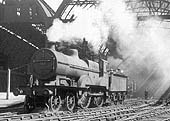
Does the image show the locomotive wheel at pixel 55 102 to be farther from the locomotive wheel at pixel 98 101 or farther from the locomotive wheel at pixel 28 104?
the locomotive wheel at pixel 98 101

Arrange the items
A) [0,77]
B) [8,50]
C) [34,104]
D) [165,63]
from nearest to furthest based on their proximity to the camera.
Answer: [34,104] → [0,77] → [8,50] → [165,63]

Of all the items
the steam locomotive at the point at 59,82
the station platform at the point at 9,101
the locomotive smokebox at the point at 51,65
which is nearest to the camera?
the steam locomotive at the point at 59,82

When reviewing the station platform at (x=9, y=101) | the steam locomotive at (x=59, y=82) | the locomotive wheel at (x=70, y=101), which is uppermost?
the steam locomotive at (x=59, y=82)

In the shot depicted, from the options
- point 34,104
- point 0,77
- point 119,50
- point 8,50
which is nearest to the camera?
point 34,104

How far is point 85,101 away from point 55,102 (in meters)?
2.74

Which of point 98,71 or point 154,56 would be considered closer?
point 98,71

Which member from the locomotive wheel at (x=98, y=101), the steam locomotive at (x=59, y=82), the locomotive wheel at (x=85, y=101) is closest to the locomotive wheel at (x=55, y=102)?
the steam locomotive at (x=59, y=82)

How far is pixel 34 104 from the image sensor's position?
1436 cm

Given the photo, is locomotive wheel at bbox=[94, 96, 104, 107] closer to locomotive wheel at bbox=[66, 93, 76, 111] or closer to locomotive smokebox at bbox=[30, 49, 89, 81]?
locomotive wheel at bbox=[66, 93, 76, 111]

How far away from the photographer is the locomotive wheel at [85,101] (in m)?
15.6

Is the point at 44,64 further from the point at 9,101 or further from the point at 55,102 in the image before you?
the point at 9,101

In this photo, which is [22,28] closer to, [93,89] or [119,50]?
[119,50]

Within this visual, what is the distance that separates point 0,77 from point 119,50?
1145cm

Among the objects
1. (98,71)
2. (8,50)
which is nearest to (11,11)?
(8,50)
